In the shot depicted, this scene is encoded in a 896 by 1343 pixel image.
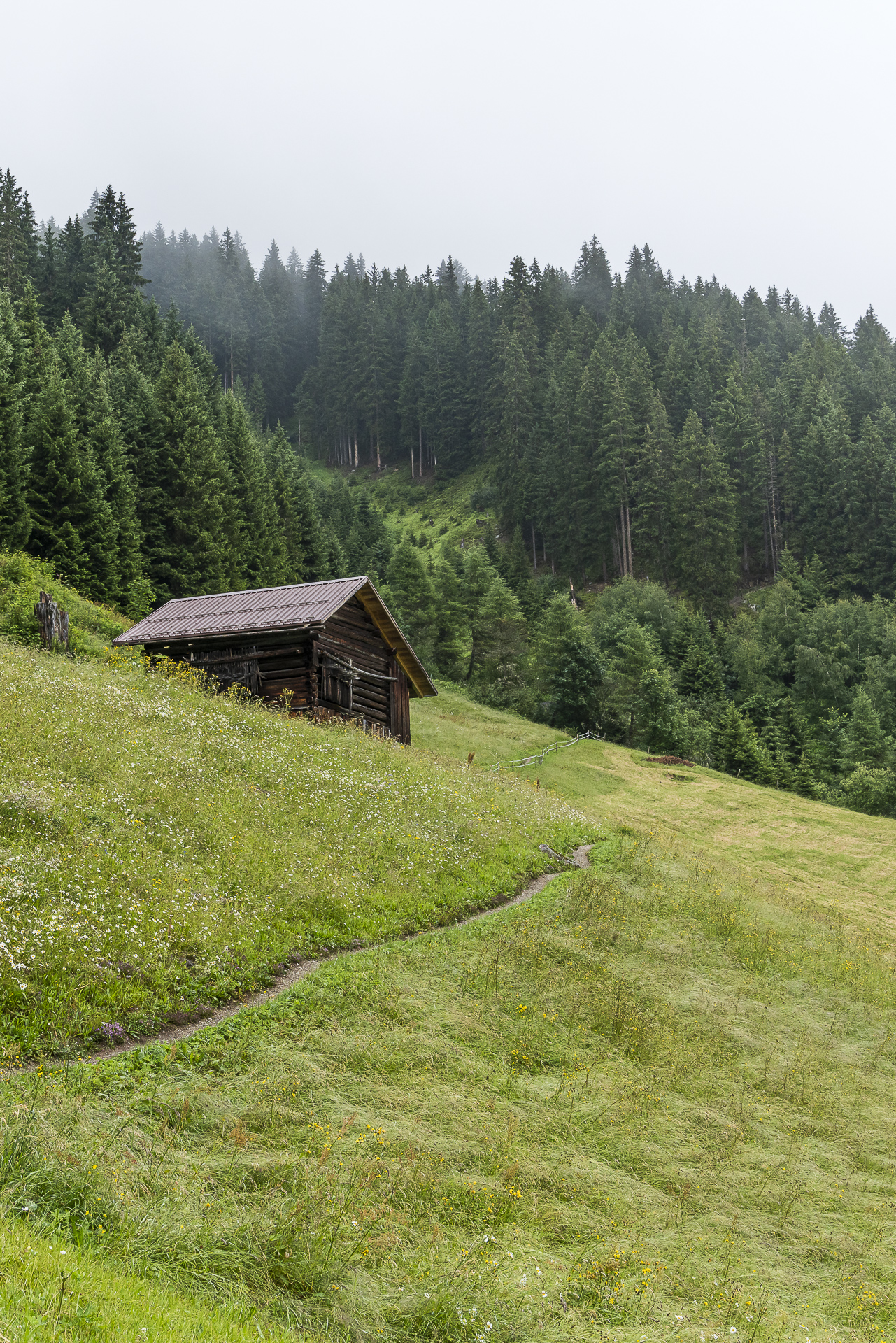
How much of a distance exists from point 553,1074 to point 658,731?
4494cm

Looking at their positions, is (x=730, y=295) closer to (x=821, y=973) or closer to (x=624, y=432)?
(x=624, y=432)

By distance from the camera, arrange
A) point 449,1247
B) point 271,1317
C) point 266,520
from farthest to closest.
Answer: point 266,520 → point 449,1247 → point 271,1317

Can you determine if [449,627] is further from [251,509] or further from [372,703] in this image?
[372,703]

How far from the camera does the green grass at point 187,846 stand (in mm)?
10008

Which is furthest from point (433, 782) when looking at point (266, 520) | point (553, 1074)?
point (266, 520)

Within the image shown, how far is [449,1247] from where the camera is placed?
6.78 m

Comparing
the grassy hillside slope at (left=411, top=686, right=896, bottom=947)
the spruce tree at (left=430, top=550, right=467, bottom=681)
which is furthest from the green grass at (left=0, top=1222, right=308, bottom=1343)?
the spruce tree at (left=430, top=550, right=467, bottom=681)

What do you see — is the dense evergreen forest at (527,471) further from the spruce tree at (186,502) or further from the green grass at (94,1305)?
the green grass at (94,1305)

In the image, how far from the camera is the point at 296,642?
27.9 m

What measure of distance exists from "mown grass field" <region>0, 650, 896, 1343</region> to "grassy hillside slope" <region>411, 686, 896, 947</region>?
6.95 metres

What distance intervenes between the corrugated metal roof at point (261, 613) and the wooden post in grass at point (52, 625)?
429cm

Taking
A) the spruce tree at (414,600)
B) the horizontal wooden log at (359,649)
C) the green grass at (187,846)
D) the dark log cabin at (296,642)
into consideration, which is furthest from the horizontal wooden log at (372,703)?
the spruce tree at (414,600)

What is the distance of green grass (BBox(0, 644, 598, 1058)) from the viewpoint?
394 inches

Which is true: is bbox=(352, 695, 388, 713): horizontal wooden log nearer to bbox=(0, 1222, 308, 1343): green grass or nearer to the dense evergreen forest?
→ the dense evergreen forest
